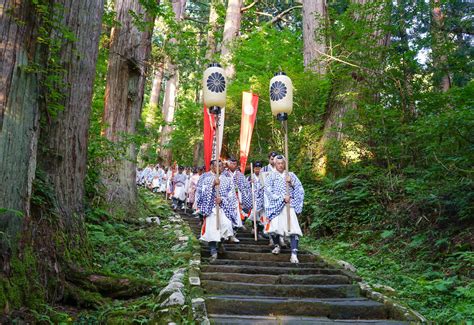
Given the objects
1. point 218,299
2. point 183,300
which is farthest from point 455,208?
point 183,300

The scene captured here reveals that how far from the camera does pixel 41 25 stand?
4.45 m

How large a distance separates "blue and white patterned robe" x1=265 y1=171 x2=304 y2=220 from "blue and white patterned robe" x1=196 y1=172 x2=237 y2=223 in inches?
27.9

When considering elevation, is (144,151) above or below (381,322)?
above

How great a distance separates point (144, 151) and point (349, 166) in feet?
62.7

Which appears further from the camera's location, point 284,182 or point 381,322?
point 284,182

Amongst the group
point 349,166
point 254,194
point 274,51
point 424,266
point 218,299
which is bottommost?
point 218,299

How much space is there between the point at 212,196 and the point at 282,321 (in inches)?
140

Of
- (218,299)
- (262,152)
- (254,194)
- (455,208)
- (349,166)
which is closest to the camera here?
(218,299)

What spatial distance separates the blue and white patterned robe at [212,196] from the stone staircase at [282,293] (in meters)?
0.83

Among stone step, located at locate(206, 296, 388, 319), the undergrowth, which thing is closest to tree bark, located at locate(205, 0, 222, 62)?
the undergrowth

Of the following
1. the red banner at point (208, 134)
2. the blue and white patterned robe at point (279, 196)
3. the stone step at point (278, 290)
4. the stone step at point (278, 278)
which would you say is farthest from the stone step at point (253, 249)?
the red banner at point (208, 134)

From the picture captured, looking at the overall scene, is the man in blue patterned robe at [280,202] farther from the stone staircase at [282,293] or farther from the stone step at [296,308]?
the stone step at [296,308]

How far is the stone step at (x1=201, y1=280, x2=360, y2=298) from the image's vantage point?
593cm

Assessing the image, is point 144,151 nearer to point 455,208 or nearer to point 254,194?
point 254,194
